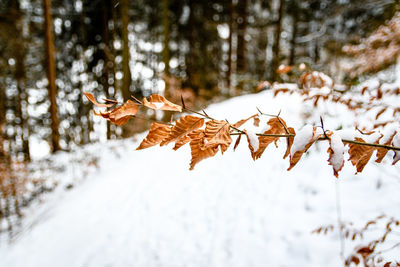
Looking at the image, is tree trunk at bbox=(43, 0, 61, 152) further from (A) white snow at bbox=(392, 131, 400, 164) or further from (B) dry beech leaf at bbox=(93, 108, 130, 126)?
(A) white snow at bbox=(392, 131, 400, 164)

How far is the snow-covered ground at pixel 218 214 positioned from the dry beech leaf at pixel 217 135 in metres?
1.78

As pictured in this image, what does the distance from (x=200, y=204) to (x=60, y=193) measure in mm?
4549

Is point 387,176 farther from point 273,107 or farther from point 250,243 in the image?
point 273,107

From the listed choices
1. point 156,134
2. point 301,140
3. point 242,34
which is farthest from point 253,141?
point 242,34

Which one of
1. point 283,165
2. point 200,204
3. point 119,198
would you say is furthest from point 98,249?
point 283,165

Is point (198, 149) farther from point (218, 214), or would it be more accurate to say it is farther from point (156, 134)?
point (218, 214)

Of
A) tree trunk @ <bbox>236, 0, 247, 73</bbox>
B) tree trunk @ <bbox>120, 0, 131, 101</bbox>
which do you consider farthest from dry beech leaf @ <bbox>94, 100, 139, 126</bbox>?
tree trunk @ <bbox>236, 0, 247, 73</bbox>

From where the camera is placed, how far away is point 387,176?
2209 mm

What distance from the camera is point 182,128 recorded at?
0.61 meters

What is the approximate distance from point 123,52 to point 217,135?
830cm

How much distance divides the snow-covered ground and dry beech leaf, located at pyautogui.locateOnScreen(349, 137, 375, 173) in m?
1.41

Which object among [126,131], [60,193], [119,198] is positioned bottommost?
[60,193]

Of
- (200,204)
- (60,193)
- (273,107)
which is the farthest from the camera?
(60,193)

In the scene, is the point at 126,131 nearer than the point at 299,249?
No
